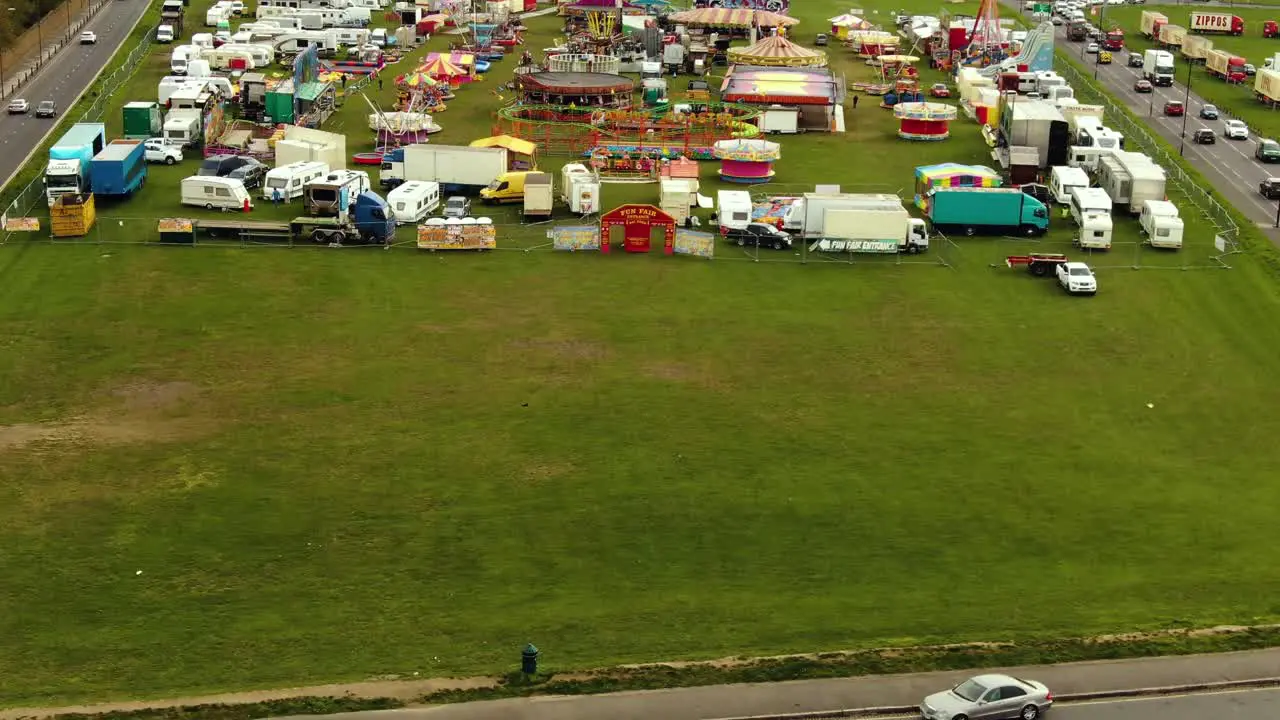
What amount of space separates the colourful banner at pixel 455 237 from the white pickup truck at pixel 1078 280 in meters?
24.1

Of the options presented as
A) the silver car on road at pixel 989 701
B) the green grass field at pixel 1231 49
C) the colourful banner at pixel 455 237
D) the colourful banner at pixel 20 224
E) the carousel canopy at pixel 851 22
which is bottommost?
the green grass field at pixel 1231 49

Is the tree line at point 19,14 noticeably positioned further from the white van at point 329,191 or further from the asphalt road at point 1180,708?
the asphalt road at point 1180,708

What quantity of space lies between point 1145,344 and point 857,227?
15.4 m

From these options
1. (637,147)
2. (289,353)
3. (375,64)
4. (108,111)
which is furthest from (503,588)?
(375,64)

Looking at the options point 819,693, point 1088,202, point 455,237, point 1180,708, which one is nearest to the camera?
point 1180,708

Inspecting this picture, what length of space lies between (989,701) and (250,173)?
57170 mm

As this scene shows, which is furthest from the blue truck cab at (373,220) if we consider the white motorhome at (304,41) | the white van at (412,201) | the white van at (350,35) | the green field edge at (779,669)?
the white van at (350,35)

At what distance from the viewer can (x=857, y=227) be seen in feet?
244

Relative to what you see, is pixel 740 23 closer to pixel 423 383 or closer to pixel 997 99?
pixel 997 99

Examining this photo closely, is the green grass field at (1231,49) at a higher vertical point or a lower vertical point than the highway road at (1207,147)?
lower

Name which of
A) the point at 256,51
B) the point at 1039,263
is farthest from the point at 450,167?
the point at 256,51

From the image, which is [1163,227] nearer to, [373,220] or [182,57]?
[373,220]

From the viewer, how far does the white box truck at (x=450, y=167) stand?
274 ft

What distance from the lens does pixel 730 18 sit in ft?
442
